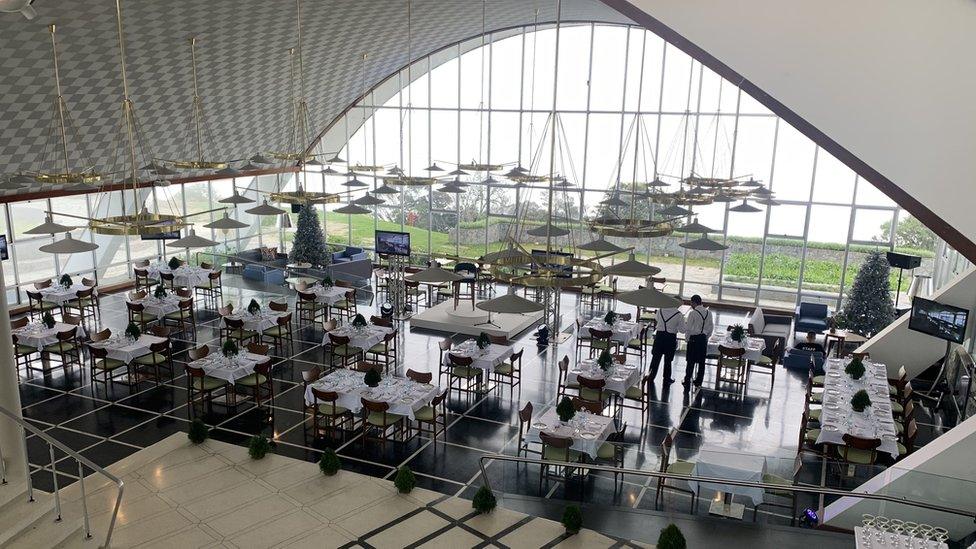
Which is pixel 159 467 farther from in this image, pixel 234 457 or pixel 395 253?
pixel 395 253

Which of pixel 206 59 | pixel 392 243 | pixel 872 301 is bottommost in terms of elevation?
pixel 872 301

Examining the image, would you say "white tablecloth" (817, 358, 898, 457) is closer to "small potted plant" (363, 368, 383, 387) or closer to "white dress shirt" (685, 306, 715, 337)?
"white dress shirt" (685, 306, 715, 337)

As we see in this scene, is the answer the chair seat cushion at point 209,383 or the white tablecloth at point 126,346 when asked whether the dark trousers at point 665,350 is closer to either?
the chair seat cushion at point 209,383

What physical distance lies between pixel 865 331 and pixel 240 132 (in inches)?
661

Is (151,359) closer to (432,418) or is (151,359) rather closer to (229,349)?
(229,349)

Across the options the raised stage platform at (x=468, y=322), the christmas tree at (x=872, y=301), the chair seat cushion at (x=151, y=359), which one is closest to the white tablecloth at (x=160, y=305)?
the chair seat cushion at (x=151, y=359)

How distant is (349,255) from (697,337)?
513 inches

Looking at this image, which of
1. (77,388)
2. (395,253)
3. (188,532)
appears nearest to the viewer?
(188,532)

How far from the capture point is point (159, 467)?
10070mm

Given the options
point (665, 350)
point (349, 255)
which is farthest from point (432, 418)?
point (349, 255)

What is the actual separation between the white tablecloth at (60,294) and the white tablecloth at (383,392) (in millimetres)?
8961

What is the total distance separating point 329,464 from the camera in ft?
32.3

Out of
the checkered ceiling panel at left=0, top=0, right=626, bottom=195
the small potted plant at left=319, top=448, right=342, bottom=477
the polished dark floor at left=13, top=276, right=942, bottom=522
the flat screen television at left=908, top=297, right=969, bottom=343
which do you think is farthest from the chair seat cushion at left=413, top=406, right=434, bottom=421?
the flat screen television at left=908, top=297, right=969, bottom=343

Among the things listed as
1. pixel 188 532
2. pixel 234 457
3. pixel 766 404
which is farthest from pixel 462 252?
pixel 188 532
